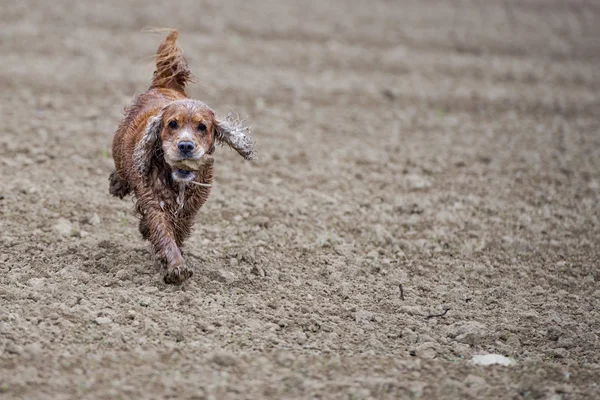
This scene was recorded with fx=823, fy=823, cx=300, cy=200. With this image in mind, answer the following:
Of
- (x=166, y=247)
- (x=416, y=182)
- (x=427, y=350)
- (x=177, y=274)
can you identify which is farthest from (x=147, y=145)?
(x=416, y=182)

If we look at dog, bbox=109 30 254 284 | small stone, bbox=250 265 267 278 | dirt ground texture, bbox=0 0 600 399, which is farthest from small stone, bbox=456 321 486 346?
dog, bbox=109 30 254 284

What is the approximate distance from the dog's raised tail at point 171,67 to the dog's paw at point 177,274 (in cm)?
149

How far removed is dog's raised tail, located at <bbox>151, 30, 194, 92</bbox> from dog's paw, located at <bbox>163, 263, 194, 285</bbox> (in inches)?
58.8

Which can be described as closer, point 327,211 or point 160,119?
point 160,119

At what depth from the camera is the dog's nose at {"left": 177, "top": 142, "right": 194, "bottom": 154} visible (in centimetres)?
505

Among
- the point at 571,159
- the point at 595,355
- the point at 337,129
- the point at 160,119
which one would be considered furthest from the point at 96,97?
the point at 595,355

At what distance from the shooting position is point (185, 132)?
Answer: 512 centimetres

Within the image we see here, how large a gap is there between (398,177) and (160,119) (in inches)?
141

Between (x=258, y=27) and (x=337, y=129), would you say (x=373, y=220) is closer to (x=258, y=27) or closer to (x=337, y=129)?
(x=337, y=129)

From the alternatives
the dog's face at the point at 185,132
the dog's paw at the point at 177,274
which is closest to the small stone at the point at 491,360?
the dog's paw at the point at 177,274

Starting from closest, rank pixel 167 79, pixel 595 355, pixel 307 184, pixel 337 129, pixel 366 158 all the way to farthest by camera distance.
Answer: pixel 595 355 → pixel 167 79 → pixel 307 184 → pixel 366 158 → pixel 337 129

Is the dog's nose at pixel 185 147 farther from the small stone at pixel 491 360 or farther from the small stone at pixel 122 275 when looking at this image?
the small stone at pixel 491 360

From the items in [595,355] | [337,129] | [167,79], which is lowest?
[595,355]

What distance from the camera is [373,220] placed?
720cm
